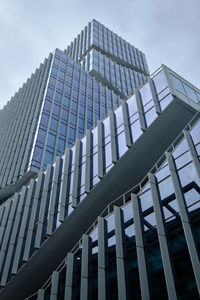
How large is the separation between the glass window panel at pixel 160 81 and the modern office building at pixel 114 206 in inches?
4.7

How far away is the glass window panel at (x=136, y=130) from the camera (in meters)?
23.3

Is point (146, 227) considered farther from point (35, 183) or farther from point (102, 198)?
point (35, 183)

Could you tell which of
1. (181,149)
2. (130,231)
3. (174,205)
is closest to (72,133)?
(181,149)

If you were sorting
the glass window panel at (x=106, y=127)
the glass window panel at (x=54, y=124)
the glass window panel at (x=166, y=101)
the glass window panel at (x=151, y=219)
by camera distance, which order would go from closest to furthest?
the glass window panel at (x=151, y=219) → the glass window panel at (x=166, y=101) → the glass window panel at (x=106, y=127) → the glass window panel at (x=54, y=124)

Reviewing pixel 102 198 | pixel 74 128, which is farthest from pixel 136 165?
pixel 74 128

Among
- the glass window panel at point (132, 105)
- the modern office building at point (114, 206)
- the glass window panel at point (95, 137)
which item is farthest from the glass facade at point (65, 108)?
the glass window panel at point (132, 105)

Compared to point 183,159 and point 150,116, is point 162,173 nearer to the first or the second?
point 183,159

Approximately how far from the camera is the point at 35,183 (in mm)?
34312

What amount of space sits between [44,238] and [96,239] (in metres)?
7.94

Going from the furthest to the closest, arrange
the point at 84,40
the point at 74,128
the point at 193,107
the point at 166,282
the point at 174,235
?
the point at 84,40
the point at 74,128
the point at 193,107
the point at 174,235
the point at 166,282

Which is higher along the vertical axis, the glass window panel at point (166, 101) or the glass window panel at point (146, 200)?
the glass window panel at point (166, 101)

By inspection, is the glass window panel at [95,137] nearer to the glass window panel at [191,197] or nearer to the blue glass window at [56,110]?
the glass window panel at [191,197]

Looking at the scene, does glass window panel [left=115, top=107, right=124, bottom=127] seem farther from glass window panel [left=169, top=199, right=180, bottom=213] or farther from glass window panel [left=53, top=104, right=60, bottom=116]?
glass window panel [left=53, top=104, right=60, bottom=116]

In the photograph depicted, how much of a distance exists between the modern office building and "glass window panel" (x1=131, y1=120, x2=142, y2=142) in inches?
4.2
